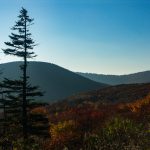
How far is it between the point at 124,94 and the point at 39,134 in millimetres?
85438

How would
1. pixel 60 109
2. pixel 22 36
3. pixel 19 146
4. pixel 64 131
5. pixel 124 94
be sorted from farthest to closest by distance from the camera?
pixel 124 94 < pixel 60 109 < pixel 64 131 < pixel 22 36 < pixel 19 146

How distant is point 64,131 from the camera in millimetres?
58812

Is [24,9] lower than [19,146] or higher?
higher

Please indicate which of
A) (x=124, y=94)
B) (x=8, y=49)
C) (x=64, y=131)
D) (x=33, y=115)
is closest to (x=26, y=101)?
(x=33, y=115)

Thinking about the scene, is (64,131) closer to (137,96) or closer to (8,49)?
(8,49)

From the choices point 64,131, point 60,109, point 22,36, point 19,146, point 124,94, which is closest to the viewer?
point 19,146

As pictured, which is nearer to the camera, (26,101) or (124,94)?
(26,101)

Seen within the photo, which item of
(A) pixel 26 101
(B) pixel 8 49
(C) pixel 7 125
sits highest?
(B) pixel 8 49

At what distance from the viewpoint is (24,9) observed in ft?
107

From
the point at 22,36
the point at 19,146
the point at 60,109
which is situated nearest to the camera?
the point at 19,146

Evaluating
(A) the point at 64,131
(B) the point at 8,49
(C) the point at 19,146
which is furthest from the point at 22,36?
(A) the point at 64,131

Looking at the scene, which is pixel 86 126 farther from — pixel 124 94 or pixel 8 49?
pixel 124 94

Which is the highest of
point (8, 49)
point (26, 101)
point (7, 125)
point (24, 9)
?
point (24, 9)

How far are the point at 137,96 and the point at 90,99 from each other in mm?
18532
